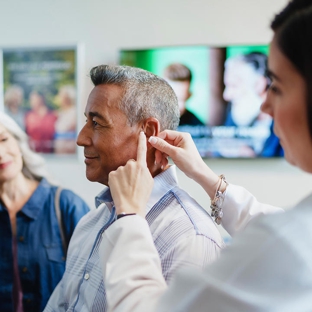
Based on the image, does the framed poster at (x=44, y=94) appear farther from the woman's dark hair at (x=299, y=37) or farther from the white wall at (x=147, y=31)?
the woman's dark hair at (x=299, y=37)

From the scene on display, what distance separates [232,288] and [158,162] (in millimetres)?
713

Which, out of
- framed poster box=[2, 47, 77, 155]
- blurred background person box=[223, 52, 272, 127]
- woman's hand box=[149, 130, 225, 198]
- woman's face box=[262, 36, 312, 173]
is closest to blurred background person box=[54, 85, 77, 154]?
framed poster box=[2, 47, 77, 155]

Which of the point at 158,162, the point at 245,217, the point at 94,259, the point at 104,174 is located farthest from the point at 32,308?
the point at 245,217

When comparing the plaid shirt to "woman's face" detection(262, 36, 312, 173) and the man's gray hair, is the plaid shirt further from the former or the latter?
"woman's face" detection(262, 36, 312, 173)

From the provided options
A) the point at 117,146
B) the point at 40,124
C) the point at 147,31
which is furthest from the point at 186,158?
the point at 40,124

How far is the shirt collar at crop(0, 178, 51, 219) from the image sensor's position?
1.79 metres

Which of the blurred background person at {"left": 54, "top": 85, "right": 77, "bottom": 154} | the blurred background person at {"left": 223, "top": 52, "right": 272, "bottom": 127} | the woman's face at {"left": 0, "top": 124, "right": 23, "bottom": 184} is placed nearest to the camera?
the woman's face at {"left": 0, "top": 124, "right": 23, "bottom": 184}

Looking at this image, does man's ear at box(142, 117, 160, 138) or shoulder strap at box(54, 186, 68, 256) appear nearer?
man's ear at box(142, 117, 160, 138)

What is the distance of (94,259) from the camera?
1287 mm

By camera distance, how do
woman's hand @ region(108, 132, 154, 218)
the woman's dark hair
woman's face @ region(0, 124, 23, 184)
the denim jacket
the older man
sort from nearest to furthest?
the woman's dark hair, woman's hand @ region(108, 132, 154, 218), the older man, the denim jacket, woman's face @ region(0, 124, 23, 184)

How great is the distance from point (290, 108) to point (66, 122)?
2.62 metres

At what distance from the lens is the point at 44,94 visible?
124 inches

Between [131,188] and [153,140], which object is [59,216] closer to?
[153,140]

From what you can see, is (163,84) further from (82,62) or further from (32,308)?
(82,62)
